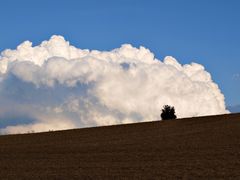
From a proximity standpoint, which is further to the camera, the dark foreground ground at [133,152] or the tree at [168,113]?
the tree at [168,113]

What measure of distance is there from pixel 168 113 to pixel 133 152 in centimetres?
3430

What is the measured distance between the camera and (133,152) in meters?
34.9

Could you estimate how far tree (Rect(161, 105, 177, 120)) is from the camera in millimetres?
68688

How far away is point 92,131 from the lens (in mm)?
51688

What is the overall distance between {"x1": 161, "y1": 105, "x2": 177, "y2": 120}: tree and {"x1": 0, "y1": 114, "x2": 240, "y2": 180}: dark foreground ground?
532 inches

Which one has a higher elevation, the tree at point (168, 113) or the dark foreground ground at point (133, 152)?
the tree at point (168, 113)

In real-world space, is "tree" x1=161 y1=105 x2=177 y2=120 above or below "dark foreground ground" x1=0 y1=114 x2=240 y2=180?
above

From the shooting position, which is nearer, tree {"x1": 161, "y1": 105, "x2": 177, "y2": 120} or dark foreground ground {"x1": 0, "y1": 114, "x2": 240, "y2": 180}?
dark foreground ground {"x1": 0, "y1": 114, "x2": 240, "y2": 180}

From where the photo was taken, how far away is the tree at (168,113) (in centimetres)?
6869

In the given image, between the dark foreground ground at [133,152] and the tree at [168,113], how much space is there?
44.3ft

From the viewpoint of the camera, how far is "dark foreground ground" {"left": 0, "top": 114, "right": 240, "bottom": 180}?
26453mm

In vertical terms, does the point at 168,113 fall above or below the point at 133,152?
above

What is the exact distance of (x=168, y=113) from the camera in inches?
2709

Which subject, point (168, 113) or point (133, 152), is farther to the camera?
point (168, 113)
